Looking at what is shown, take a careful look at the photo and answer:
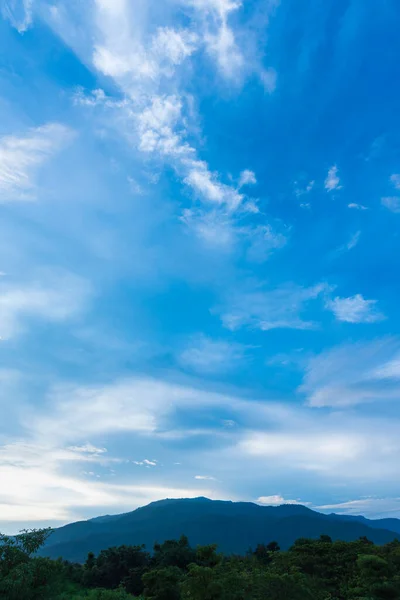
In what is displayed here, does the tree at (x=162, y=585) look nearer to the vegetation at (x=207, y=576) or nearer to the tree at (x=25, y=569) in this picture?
the vegetation at (x=207, y=576)

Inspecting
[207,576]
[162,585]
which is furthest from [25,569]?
[162,585]

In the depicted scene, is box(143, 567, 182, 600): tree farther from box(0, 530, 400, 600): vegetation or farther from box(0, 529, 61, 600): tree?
box(0, 529, 61, 600): tree

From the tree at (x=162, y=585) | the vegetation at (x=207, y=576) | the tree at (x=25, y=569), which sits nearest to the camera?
the tree at (x=25, y=569)

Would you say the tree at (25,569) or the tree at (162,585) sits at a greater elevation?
the tree at (25,569)

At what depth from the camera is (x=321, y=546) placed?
43.1 meters

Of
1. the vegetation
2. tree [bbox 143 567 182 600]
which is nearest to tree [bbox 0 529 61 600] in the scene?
the vegetation

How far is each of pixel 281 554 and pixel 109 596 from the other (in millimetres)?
24557

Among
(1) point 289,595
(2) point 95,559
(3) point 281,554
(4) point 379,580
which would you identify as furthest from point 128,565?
(1) point 289,595

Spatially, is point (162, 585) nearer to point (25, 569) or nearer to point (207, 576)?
point (207, 576)

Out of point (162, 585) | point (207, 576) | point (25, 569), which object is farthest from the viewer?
point (162, 585)

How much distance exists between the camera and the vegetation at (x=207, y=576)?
20.3 meters

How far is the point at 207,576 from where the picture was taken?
24.9 meters

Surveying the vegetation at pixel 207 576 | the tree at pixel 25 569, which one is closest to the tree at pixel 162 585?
the vegetation at pixel 207 576

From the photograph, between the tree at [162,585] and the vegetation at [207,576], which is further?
the tree at [162,585]
